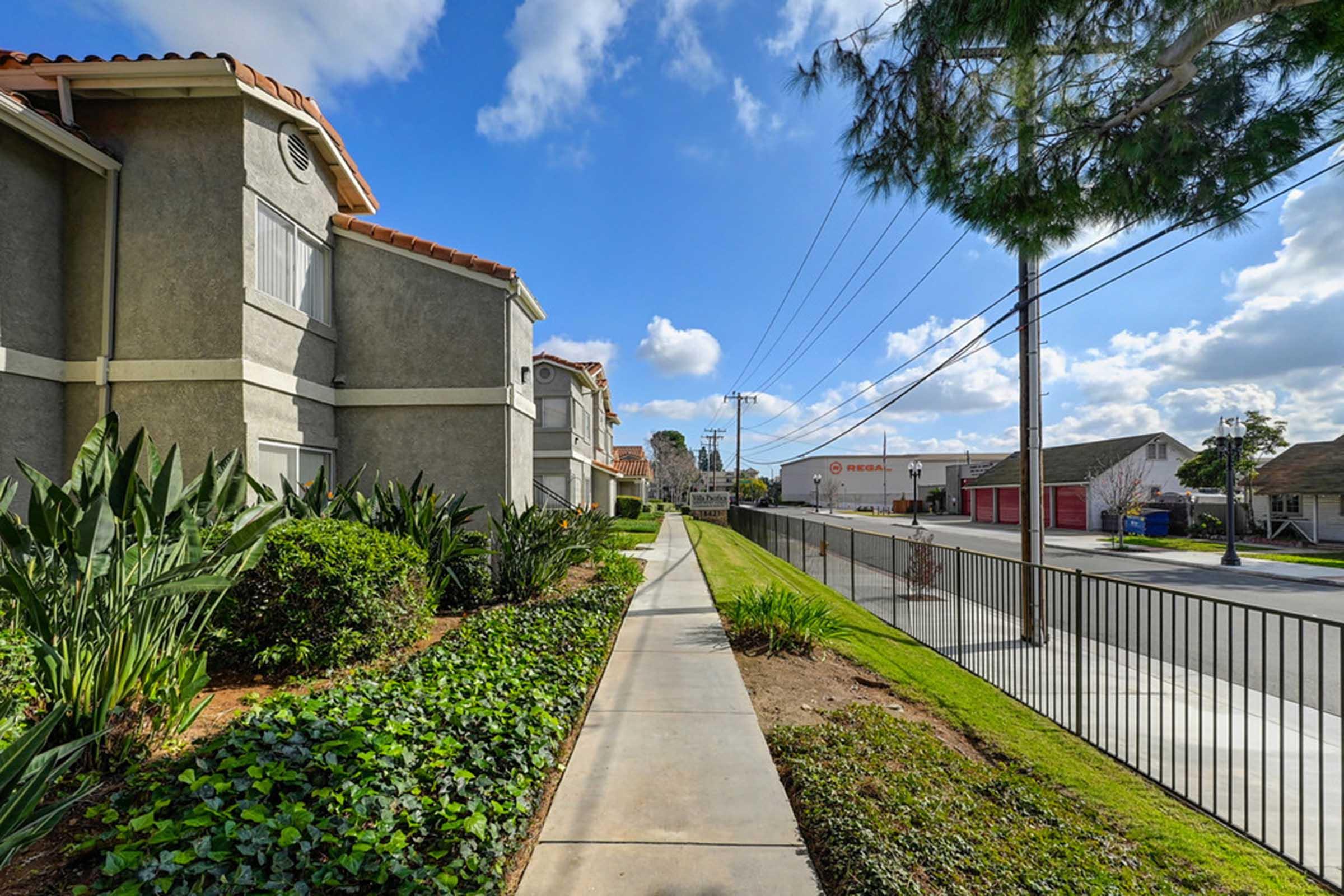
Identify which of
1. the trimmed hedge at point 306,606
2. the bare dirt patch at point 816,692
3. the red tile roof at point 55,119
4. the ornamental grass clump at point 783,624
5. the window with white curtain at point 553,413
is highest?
the red tile roof at point 55,119

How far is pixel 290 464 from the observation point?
7.45 meters

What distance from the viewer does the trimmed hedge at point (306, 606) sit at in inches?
185

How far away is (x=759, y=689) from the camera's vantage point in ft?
16.5

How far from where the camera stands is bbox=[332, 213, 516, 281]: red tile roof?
8453mm

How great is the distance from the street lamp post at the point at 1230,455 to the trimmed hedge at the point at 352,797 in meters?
20.2

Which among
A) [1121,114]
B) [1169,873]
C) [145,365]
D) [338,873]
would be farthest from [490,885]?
[145,365]

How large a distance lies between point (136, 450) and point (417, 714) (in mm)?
2326

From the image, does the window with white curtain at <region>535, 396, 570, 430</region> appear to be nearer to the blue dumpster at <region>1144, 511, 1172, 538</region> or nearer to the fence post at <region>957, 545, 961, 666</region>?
the fence post at <region>957, 545, 961, 666</region>

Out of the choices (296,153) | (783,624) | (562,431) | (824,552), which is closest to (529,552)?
(783,624)

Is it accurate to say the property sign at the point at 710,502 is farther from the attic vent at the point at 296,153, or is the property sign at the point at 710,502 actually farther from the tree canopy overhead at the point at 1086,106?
the tree canopy overhead at the point at 1086,106

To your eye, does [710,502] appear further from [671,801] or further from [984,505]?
[671,801]

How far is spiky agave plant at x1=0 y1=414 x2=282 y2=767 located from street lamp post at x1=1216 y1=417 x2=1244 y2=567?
21.6 m

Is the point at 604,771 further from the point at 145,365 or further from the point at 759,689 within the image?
the point at 145,365

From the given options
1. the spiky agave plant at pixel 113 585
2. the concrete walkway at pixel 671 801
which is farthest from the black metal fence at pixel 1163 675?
the spiky agave plant at pixel 113 585
